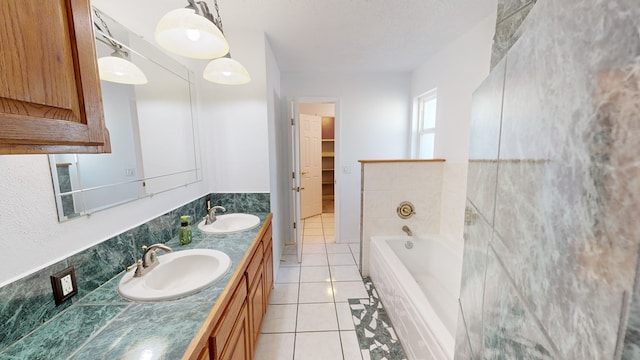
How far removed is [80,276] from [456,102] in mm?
2726

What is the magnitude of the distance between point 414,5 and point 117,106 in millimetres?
1973

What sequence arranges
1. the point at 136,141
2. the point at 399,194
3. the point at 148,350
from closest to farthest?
the point at 148,350, the point at 136,141, the point at 399,194

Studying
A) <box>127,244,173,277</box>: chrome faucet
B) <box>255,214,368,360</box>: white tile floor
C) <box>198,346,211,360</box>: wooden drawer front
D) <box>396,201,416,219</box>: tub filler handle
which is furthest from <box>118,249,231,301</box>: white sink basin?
<box>396,201,416,219</box>: tub filler handle

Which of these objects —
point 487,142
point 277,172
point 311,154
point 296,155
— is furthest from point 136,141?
point 311,154

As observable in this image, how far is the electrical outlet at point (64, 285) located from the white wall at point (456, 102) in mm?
2434

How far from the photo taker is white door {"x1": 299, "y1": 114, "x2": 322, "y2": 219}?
427 centimetres

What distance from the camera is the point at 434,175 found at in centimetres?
237

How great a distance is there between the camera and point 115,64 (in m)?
1.21

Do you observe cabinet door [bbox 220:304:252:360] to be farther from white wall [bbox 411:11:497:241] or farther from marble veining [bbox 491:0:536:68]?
white wall [bbox 411:11:497:241]

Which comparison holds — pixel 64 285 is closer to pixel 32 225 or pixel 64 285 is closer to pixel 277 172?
pixel 32 225

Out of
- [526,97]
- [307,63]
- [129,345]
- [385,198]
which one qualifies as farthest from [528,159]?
[307,63]

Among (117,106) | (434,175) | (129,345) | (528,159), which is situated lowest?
(129,345)

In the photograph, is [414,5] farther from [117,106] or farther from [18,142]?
[18,142]

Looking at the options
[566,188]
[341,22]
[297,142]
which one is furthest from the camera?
[297,142]
